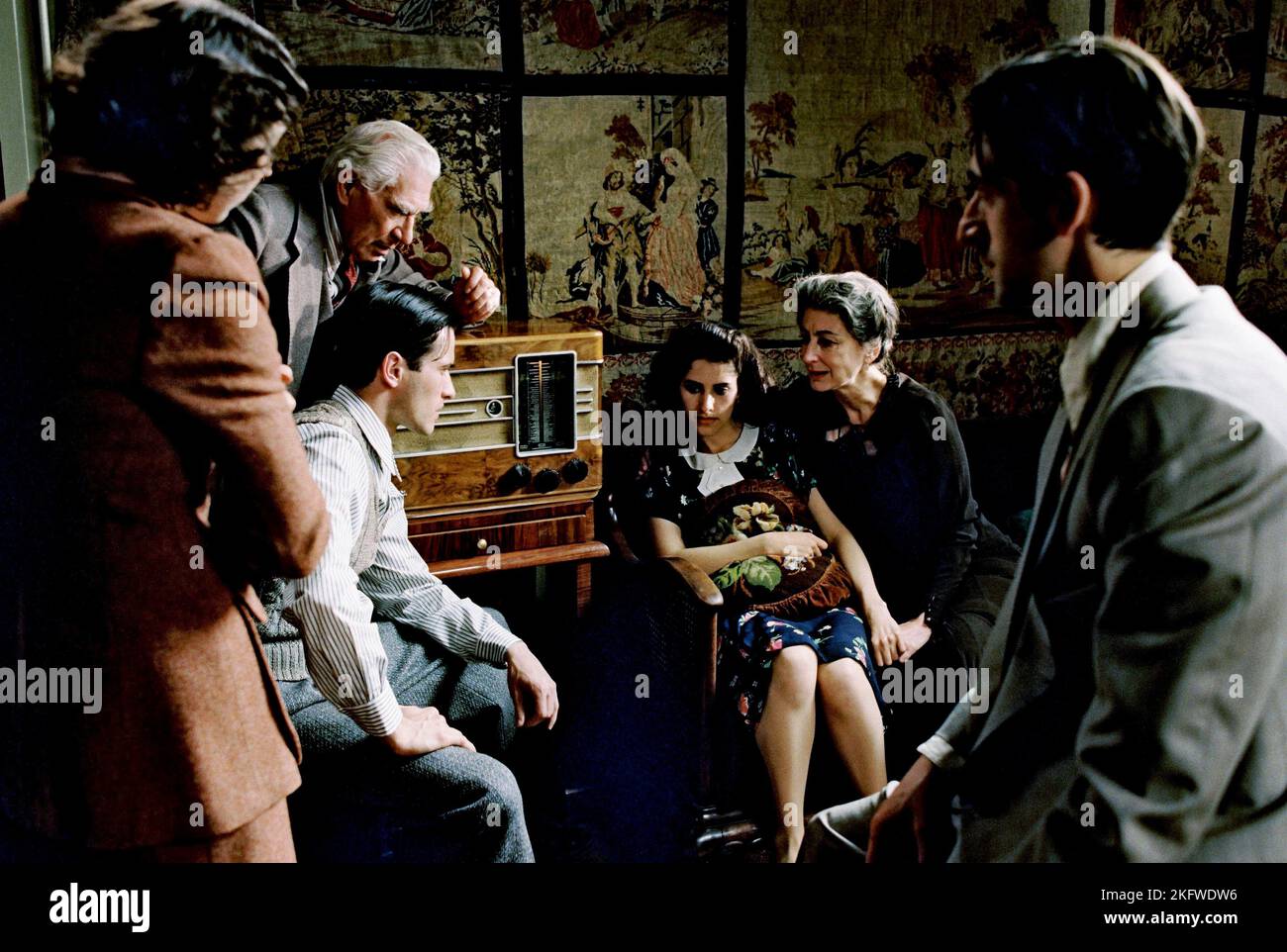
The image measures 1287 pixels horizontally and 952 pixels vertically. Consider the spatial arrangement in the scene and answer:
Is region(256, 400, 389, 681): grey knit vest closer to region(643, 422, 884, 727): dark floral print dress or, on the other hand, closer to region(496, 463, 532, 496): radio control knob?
region(496, 463, 532, 496): radio control knob

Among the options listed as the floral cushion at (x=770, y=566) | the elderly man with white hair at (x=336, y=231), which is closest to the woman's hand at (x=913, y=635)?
the floral cushion at (x=770, y=566)

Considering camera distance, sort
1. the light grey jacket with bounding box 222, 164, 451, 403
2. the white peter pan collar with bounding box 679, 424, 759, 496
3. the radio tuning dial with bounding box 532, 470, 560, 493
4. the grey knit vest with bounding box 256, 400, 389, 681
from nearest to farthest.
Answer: the grey knit vest with bounding box 256, 400, 389, 681 < the light grey jacket with bounding box 222, 164, 451, 403 < the radio tuning dial with bounding box 532, 470, 560, 493 < the white peter pan collar with bounding box 679, 424, 759, 496

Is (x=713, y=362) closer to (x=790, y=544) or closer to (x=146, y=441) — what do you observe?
(x=790, y=544)

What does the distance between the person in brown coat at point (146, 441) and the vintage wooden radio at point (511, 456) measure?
91 centimetres

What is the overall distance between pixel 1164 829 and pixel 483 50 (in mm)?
2135

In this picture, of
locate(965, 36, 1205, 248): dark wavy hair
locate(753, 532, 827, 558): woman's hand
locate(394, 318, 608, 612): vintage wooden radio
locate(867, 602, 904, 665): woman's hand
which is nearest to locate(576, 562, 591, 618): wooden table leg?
locate(394, 318, 608, 612): vintage wooden radio

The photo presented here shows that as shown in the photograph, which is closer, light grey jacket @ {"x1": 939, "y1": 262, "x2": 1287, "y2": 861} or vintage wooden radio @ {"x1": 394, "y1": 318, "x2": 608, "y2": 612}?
light grey jacket @ {"x1": 939, "y1": 262, "x2": 1287, "y2": 861}

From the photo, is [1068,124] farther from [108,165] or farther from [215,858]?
[215,858]

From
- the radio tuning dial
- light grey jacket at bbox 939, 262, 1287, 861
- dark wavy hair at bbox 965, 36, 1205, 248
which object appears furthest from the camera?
the radio tuning dial

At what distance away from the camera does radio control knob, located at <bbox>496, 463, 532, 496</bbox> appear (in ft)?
7.71

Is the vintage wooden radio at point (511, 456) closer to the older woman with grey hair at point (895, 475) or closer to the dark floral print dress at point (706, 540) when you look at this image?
the dark floral print dress at point (706, 540)

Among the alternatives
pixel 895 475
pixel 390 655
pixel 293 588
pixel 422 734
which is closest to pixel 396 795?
pixel 422 734

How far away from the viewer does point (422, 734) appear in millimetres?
1788

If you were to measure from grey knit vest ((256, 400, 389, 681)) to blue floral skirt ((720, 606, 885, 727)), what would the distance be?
2.96ft
